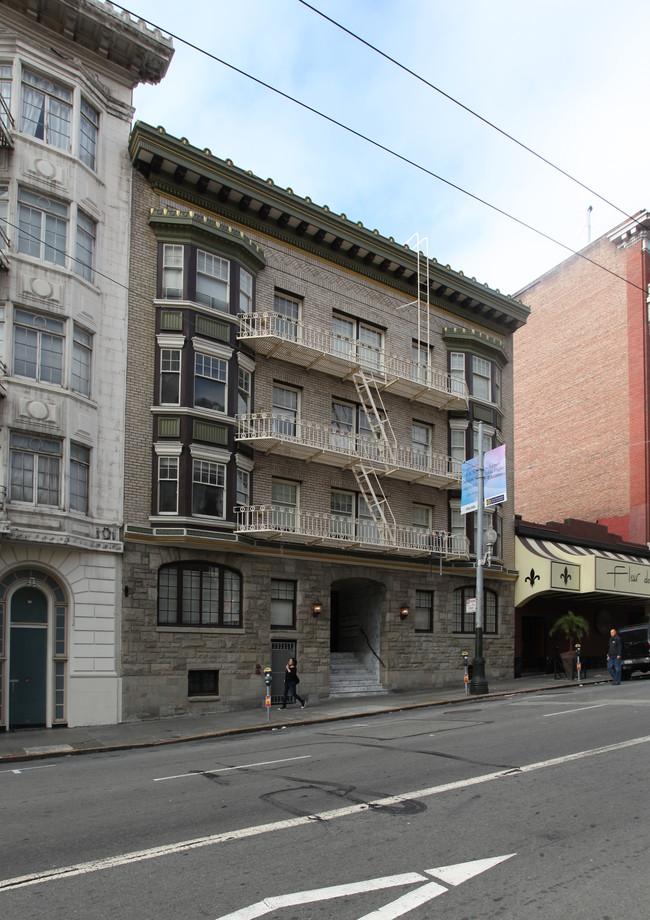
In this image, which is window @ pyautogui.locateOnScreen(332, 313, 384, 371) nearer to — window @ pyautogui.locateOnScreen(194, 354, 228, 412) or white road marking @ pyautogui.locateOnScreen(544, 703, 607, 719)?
window @ pyautogui.locateOnScreen(194, 354, 228, 412)

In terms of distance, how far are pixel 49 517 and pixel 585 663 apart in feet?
84.3

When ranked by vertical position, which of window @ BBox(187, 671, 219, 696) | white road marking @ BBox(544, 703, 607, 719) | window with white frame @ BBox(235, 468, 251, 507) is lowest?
window @ BBox(187, 671, 219, 696)

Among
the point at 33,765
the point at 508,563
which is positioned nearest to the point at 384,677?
the point at 508,563

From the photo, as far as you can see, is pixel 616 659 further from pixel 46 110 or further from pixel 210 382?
pixel 46 110

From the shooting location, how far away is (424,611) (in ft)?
99.1

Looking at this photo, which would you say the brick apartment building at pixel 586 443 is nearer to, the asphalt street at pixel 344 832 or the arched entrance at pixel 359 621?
the arched entrance at pixel 359 621

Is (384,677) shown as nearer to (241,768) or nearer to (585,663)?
(585,663)

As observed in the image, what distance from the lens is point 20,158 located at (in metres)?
21.1

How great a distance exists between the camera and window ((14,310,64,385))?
20734 mm

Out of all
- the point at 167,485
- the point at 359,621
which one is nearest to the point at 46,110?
the point at 167,485

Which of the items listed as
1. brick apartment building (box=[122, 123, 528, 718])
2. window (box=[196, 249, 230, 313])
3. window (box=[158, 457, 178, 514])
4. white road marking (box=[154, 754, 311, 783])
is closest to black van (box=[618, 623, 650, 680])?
brick apartment building (box=[122, 123, 528, 718])

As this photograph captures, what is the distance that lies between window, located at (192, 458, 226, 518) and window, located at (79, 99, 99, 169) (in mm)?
8971

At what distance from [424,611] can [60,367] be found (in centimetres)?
1591

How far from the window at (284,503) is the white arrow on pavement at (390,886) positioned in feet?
63.1
